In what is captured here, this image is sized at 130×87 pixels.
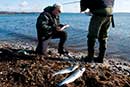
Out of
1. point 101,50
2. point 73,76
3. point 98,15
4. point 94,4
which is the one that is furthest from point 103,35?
point 73,76

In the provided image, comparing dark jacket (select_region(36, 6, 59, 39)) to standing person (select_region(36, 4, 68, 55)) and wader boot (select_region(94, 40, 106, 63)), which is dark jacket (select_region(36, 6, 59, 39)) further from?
wader boot (select_region(94, 40, 106, 63))

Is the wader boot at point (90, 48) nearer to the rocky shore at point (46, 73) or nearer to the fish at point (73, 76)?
the rocky shore at point (46, 73)

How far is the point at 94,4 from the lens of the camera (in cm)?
964

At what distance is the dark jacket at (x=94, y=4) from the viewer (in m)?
9.55

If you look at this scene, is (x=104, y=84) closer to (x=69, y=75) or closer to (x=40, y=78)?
(x=69, y=75)

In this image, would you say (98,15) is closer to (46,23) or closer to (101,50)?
(101,50)

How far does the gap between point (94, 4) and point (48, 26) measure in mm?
1945

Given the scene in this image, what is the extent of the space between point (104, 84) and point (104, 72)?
1125 mm

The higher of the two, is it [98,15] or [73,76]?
[98,15]

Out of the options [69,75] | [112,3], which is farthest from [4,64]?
[112,3]

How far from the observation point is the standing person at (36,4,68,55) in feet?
35.2

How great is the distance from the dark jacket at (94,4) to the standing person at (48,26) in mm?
1221

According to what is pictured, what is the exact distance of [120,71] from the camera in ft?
32.7

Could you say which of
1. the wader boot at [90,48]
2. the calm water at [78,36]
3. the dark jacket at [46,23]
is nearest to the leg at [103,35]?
the wader boot at [90,48]
